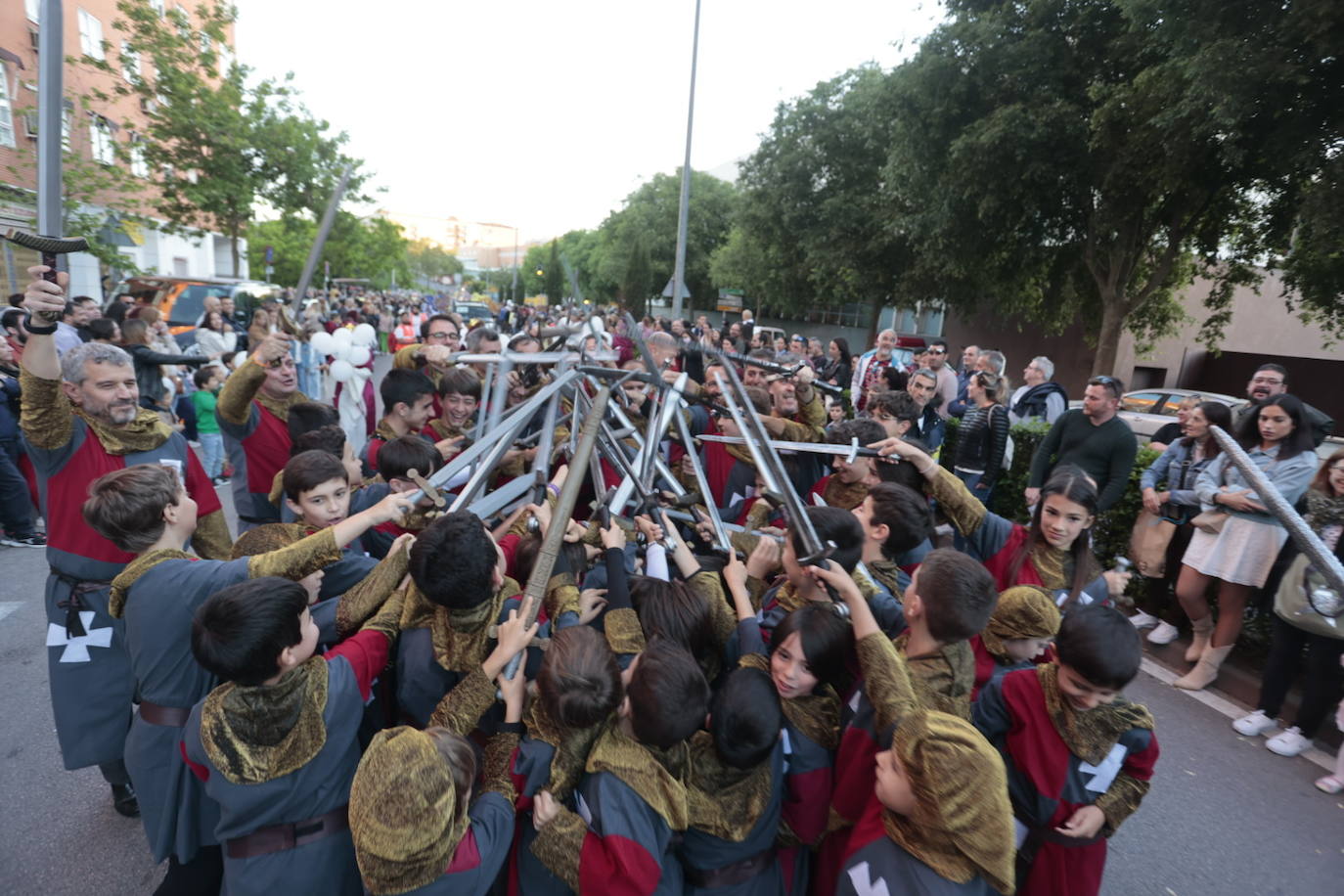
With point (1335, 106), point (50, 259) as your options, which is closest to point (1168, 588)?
point (50, 259)

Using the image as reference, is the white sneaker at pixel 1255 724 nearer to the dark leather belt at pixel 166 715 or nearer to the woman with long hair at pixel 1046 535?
the woman with long hair at pixel 1046 535

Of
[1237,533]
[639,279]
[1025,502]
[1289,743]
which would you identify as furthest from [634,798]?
[639,279]

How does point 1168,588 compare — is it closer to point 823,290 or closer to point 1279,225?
point 1279,225

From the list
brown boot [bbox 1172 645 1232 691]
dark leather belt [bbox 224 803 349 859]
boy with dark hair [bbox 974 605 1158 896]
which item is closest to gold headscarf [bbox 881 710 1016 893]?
boy with dark hair [bbox 974 605 1158 896]

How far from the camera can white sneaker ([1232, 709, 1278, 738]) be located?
4.10m

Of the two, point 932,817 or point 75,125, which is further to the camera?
point 75,125

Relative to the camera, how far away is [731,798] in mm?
1951

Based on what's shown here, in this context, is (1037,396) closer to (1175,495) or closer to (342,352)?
(1175,495)

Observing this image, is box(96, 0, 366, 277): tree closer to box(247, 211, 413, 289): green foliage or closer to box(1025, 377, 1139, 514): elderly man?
box(247, 211, 413, 289): green foliage

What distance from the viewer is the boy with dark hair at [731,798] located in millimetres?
1863

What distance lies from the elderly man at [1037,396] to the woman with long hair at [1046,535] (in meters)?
4.70

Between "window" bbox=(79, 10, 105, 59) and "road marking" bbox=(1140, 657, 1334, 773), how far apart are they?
28.0 metres

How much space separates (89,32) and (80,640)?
87.7ft

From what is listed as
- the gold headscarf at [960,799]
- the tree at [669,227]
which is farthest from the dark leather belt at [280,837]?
the tree at [669,227]
